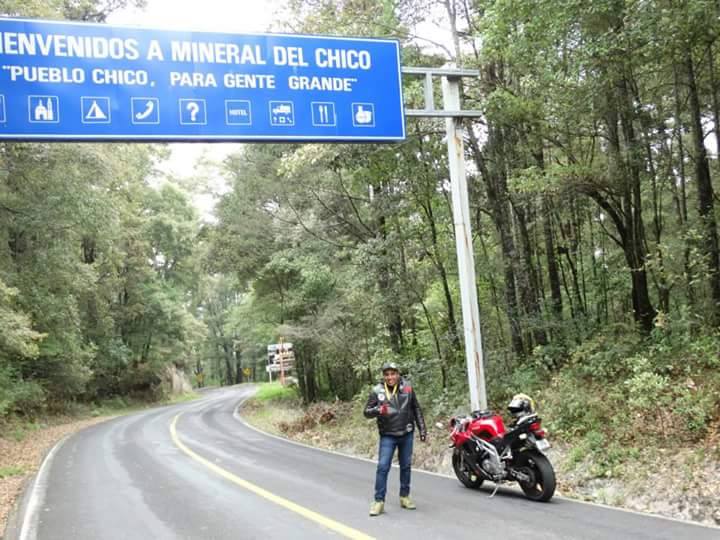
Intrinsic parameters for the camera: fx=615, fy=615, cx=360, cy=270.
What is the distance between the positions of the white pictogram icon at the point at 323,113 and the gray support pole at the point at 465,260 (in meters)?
2.28

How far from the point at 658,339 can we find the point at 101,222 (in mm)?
16995

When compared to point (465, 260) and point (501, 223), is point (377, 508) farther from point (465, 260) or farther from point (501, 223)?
point (501, 223)

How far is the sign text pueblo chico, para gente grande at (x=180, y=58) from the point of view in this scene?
7.38 m

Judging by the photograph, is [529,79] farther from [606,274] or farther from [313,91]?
[606,274]

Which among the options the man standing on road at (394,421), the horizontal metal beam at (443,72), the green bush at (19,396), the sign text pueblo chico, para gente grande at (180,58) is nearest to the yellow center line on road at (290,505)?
the man standing on road at (394,421)

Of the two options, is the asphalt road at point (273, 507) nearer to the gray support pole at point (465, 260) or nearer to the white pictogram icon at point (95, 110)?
the gray support pole at point (465, 260)

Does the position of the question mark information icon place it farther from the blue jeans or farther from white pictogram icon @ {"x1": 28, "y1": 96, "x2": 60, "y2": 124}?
the blue jeans

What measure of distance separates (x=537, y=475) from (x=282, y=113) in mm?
5518

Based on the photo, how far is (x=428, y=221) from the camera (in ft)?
53.6

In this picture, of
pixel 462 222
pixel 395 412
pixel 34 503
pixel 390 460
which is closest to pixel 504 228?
pixel 462 222

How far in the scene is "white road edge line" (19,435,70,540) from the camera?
752 centimetres

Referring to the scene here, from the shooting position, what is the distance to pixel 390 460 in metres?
7.15

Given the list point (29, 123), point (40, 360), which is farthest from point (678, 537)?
point (40, 360)

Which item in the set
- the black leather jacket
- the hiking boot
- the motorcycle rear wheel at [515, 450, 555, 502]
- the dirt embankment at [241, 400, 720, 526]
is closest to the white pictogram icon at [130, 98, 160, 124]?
the black leather jacket
